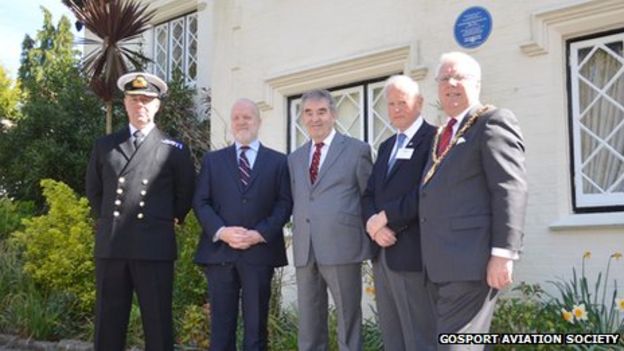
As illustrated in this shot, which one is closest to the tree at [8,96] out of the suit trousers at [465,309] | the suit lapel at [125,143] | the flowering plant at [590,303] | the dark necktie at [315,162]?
the suit lapel at [125,143]

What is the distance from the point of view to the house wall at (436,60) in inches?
199

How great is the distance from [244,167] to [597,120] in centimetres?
295

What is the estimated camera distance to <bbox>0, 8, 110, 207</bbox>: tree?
10.3 metres

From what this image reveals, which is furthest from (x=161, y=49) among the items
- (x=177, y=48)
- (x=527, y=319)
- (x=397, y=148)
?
(x=527, y=319)

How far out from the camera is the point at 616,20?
496 cm

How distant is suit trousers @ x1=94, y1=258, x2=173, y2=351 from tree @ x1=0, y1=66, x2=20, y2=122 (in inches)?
398

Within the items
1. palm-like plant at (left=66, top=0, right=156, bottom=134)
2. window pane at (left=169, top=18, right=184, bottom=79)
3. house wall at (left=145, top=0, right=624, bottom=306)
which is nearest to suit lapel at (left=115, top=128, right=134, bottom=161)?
house wall at (left=145, top=0, right=624, bottom=306)

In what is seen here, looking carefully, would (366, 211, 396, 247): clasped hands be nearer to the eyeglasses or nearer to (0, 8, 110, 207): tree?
the eyeglasses

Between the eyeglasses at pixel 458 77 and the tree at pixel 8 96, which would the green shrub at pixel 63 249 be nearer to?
the eyeglasses at pixel 458 77

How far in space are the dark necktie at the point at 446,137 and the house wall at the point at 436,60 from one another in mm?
2234

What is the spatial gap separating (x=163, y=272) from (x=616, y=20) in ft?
13.0

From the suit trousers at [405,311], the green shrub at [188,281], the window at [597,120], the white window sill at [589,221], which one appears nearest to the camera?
the suit trousers at [405,311]

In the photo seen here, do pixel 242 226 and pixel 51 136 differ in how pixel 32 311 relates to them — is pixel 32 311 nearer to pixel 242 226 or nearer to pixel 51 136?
pixel 242 226

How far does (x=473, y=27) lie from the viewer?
18.8 feet
